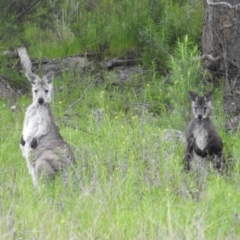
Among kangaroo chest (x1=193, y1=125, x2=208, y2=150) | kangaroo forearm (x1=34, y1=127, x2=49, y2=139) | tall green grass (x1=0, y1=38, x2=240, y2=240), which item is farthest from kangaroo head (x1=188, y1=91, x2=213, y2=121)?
kangaroo forearm (x1=34, y1=127, x2=49, y2=139)

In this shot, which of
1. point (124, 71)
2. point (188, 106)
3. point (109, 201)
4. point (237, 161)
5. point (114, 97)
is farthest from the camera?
point (124, 71)

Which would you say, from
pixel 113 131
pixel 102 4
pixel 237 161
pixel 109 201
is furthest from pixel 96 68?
pixel 109 201

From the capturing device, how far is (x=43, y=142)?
854cm

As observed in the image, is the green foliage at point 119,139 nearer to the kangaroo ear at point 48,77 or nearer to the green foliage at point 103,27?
the green foliage at point 103,27

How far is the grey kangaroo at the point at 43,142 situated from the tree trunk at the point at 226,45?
249 cm

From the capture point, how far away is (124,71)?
41.0 ft

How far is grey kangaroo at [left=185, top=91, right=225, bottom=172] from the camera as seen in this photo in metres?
8.62

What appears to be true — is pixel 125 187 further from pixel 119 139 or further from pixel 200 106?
pixel 200 106

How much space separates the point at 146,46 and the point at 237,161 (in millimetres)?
4415

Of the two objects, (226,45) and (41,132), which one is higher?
(226,45)

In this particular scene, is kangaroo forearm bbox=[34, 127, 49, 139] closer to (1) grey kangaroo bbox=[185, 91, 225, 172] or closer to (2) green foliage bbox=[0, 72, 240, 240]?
(2) green foliage bbox=[0, 72, 240, 240]

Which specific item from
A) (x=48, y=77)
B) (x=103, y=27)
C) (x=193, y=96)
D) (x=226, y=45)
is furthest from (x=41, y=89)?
(x=103, y=27)

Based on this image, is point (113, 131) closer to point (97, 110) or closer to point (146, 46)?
point (97, 110)

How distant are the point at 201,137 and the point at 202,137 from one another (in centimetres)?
1
